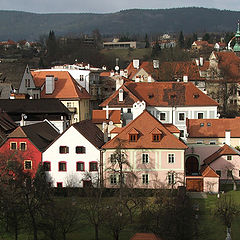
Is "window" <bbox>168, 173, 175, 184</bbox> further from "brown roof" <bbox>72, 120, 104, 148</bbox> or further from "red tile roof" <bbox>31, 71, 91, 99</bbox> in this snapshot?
"red tile roof" <bbox>31, 71, 91, 99</bbox>

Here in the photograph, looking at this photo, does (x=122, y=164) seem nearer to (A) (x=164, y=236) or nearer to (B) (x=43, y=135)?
(B) (x=43, y=135)

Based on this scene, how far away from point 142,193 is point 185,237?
1130 cm

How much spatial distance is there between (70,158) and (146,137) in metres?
6.62

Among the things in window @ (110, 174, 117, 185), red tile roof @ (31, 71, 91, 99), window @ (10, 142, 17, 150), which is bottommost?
window @ (110, 174, 117, 185)

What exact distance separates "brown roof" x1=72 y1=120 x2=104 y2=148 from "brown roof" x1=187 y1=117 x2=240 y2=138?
34.1 ft

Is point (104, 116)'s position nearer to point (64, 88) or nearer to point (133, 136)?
point (64, 88)

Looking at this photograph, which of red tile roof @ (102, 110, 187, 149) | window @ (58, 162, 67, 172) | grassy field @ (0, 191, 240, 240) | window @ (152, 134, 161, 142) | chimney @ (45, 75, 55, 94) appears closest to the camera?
grassy field @ (0, 191, 240, 240)

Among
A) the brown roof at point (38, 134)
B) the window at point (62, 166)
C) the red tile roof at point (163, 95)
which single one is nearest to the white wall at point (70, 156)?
the window at point (62, 166)

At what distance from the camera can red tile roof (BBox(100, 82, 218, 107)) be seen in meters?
64.5

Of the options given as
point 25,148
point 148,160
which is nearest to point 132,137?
point 148,160

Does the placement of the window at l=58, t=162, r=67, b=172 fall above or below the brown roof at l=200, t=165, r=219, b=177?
above

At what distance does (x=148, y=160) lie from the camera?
44062 millimetres

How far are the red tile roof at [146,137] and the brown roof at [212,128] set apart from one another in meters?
9.54

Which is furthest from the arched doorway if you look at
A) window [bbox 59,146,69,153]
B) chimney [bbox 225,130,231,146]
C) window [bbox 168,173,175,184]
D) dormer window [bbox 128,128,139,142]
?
window [bbox 59,146,69,153]
